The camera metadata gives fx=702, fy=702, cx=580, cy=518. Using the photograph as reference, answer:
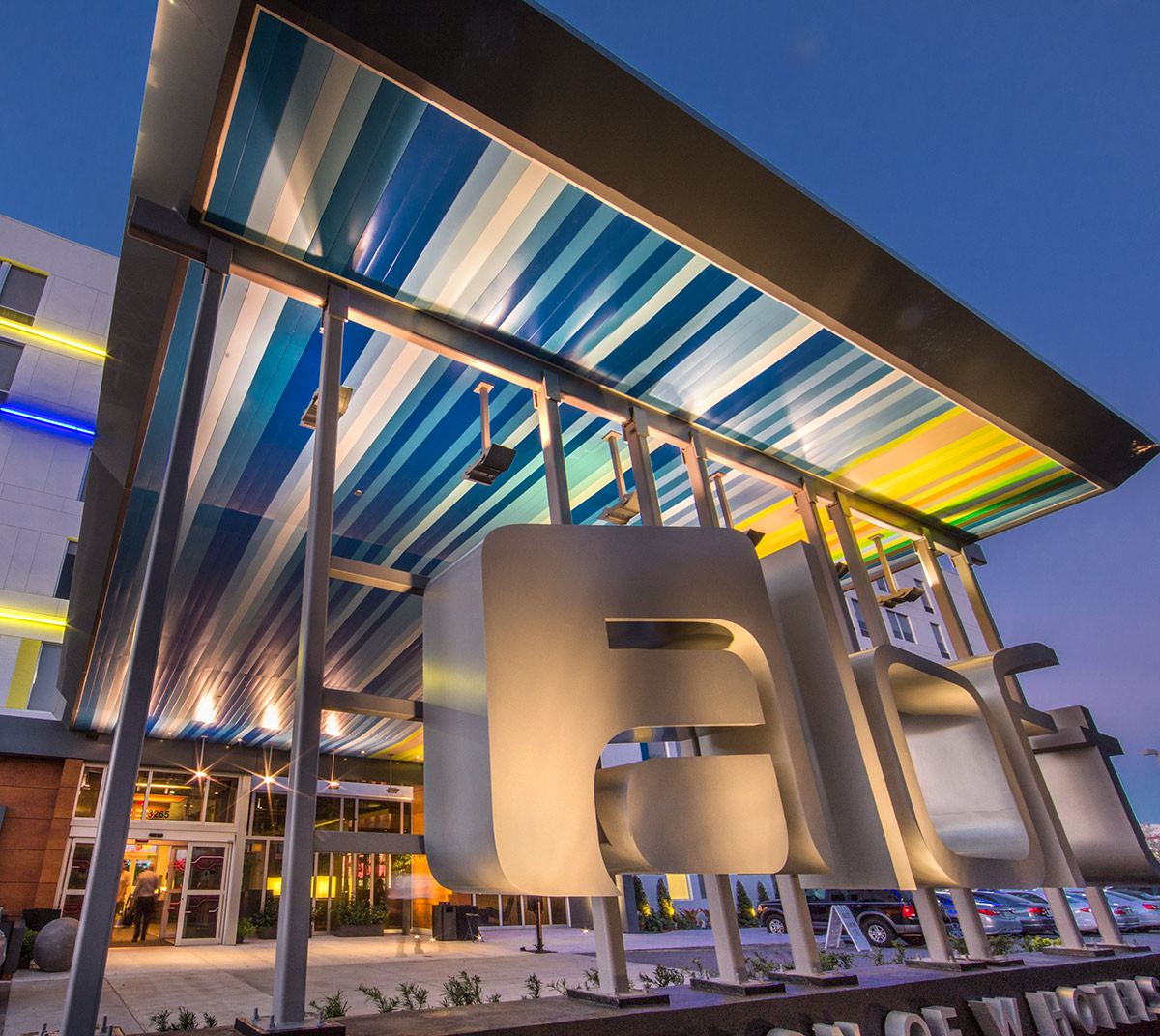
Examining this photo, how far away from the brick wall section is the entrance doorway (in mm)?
1827

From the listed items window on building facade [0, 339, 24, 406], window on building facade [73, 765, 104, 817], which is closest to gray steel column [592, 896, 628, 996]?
window on building facade [73, 765, 104, 817]

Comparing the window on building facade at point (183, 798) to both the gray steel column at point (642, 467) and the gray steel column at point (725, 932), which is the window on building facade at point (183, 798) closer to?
the gray steel column at point (642, 467)

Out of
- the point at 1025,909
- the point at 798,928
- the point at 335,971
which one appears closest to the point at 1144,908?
the point at 1025,909

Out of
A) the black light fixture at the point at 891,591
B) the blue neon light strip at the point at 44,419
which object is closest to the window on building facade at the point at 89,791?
the blue neon light strip at the point at 44,419

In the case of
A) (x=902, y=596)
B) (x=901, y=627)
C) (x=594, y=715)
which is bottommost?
(x=594, y=715)

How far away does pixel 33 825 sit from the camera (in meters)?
12.2

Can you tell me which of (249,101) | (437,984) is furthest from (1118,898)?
(249,101)

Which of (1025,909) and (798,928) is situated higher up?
(798,928)

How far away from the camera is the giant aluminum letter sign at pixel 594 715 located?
295cm

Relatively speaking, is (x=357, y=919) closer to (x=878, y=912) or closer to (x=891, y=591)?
(x=878, y=912)

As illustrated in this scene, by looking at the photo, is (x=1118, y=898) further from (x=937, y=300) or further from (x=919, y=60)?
(x=919, y=60)

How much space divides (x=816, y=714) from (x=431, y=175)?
3.95 m

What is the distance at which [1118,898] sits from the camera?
42.3 ft

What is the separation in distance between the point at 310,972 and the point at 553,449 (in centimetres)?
796
